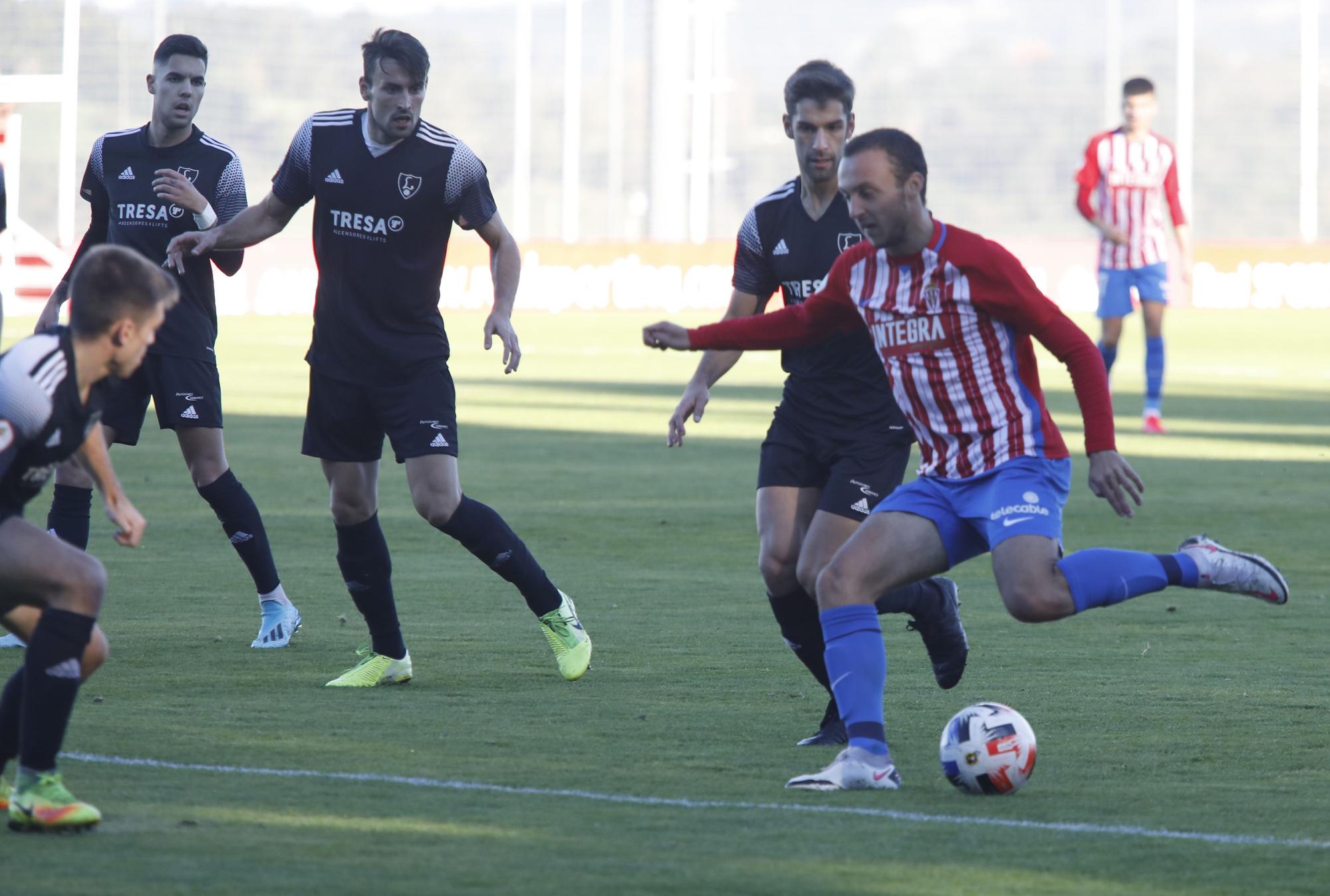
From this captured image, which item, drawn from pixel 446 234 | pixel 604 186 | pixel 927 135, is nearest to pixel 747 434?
pixel 446 234

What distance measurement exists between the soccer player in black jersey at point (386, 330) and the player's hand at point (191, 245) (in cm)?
1

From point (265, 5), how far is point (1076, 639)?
52913 mm

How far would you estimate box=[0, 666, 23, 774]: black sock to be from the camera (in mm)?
5016

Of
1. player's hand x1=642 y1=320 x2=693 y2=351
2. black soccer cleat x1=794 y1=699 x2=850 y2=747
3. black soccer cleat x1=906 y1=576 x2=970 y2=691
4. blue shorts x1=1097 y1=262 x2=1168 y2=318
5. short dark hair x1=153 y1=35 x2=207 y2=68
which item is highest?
short dark hair x1=153 y1=35 x2=207 y2=68

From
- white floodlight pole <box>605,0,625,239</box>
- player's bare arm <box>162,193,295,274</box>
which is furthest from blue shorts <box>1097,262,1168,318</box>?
white floodlight pole <box>605,0,625,239</box>

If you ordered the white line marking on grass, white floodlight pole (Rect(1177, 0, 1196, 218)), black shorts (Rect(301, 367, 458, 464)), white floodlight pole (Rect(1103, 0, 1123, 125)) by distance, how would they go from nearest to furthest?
the white line marking on grass, black shorts (Rect(301, 367, 458, 464)), white floodlight pole (Rect(1177, 0, 1196, 218)), white floodlight pole (Rect(1103, 0, 1123, 125))

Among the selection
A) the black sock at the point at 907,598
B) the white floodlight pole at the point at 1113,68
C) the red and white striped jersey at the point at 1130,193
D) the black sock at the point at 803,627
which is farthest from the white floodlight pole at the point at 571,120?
the black sock at the point at 907,598

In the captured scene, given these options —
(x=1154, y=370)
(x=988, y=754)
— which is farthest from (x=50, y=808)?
(x=1154, y=370)

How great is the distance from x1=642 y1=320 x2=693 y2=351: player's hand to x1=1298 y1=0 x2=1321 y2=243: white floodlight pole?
5305 cm

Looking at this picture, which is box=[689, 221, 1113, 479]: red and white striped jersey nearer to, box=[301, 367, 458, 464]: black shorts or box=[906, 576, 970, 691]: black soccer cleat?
box=[906, 576, 970, 691]: black soccer cleat

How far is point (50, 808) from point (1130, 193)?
13730 mm

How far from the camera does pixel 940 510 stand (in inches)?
229

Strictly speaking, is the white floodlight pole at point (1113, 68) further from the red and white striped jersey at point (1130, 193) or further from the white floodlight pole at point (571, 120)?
the red and white striped jersey at point (1130, 193)

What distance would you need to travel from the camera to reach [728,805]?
5391 millimetres
